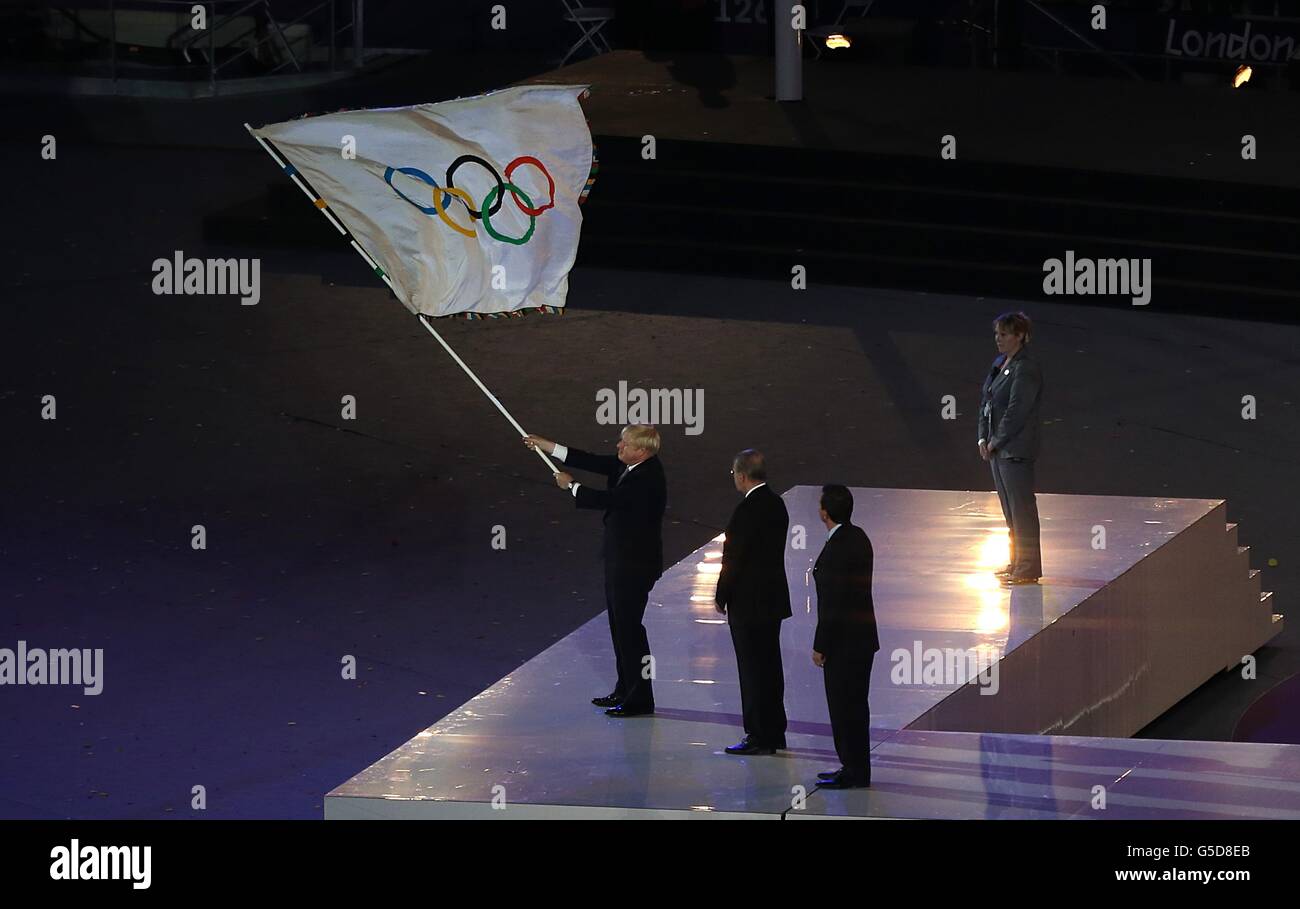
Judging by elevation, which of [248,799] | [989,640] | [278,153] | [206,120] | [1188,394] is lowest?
[248,799]

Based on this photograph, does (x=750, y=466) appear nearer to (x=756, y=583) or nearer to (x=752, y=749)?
(x=756, y=583)

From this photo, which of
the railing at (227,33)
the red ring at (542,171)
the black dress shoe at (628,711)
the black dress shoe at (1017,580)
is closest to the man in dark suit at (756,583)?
the black dress shoe at (628,711)

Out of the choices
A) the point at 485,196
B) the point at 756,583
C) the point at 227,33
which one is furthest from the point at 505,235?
the point at 227,33

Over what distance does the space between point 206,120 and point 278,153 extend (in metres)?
14.4

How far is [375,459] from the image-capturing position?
15359 millimetres

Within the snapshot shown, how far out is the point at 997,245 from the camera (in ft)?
62.9

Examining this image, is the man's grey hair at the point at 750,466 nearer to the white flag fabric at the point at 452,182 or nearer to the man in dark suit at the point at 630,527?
the man in dark suit at the point at 630,527

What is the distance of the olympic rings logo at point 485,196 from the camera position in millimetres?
10727

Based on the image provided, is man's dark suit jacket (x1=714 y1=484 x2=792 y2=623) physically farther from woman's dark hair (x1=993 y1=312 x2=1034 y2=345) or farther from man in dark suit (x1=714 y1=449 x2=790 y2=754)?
woman's dark hair (x1=993 y1=312 x2=1034 y2=345)

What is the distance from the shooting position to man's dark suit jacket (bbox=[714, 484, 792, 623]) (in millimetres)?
8906

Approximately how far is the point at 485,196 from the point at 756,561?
9.75 feet

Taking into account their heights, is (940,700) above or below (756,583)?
below

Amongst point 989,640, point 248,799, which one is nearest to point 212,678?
point 248,799
